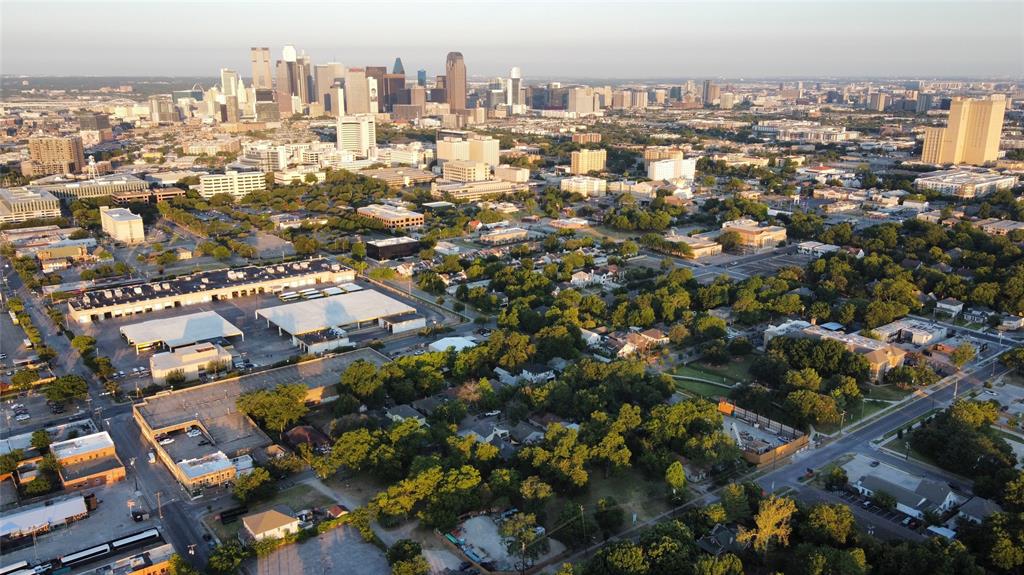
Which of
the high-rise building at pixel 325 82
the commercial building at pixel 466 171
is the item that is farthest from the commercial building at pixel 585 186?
the high-rise building at pixel 325 82

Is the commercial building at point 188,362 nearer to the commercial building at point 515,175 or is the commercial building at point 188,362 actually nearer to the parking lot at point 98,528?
the parking lot at point 98,528

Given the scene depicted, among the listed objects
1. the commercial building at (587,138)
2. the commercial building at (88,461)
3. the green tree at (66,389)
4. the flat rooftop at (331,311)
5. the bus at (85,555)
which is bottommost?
the bus at (85,555)

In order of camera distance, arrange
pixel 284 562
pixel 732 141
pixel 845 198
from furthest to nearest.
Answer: pixel 732 141 → pixel 845 198 → pixel 284 562

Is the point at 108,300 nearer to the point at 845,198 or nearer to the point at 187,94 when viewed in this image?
the point at 845,198

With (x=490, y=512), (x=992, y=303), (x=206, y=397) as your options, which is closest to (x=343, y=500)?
(x=490, y=512)

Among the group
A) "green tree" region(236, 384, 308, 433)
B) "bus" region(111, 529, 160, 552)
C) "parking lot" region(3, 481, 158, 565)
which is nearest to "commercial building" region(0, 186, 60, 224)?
"green tree" region(236, 384, 308, 433)

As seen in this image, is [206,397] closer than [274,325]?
Yes
